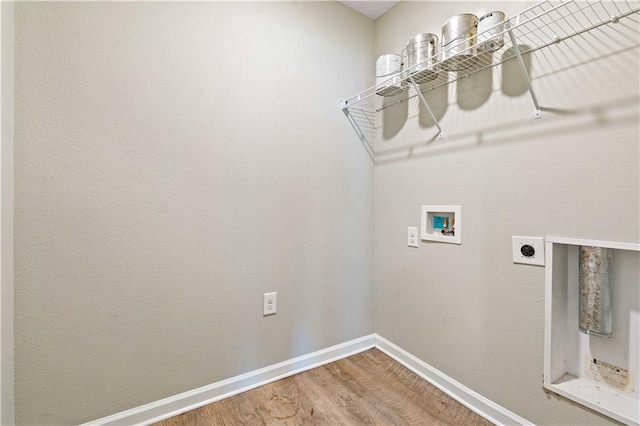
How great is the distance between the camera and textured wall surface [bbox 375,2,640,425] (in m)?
0.99

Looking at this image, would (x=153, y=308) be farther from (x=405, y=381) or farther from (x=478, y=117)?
(x=478, y=117)

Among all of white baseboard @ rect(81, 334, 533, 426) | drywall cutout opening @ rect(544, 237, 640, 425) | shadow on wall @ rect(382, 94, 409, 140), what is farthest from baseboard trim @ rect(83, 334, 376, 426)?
shadow on wall @ rect(382, 94, 409, 140)

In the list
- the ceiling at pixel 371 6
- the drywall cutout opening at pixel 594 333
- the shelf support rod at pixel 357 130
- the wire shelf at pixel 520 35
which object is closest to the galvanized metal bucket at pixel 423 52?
the wire shelf at pixel 520 35

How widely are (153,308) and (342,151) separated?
1.36m

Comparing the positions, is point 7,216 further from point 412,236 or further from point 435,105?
point 435,105

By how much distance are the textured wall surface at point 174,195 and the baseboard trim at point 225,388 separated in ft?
0.13

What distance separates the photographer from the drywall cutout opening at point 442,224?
1.46 metres

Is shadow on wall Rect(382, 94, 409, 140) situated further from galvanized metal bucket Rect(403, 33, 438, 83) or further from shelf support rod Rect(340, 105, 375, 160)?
galvanized metal bucket Rect(403, 33, 438, 83)

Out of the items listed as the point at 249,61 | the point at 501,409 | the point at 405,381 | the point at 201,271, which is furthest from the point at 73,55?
the point at 501,409

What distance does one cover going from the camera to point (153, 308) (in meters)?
1.29

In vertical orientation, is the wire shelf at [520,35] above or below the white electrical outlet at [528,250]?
above

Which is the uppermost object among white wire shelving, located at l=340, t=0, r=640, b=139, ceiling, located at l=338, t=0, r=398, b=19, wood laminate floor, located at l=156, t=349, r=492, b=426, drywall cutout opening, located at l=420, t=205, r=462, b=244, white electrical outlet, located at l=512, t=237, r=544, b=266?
ceiling, located at l=338, t=0, r=398, b=19

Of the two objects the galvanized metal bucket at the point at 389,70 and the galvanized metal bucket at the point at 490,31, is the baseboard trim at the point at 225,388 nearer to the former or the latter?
the galvanized metal bucket at the point at 389,70

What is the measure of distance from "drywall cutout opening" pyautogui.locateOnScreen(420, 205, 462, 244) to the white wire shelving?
1.36 ft
